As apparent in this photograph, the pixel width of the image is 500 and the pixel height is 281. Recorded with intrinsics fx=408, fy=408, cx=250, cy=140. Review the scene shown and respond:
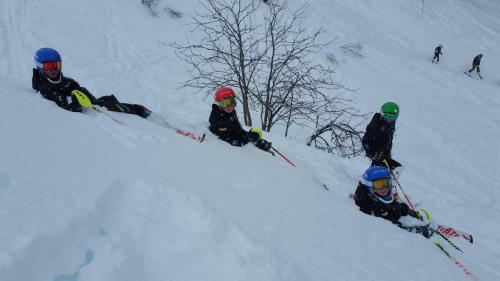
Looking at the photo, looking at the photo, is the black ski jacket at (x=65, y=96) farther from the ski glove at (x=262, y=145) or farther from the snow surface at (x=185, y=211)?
the ski glove at (x=262, y=145)

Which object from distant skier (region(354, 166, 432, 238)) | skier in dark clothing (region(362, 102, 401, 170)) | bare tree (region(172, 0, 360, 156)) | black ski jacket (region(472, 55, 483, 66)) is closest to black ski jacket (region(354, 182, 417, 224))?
distant skier (region(354, 166, 432, 238))

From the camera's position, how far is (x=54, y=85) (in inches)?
217

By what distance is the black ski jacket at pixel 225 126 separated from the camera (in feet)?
20.3

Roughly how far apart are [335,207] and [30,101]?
3.59 m

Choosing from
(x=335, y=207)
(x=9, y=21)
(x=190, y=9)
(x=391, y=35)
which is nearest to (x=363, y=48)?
(x=391, y=35)

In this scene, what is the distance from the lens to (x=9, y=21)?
1528 cm

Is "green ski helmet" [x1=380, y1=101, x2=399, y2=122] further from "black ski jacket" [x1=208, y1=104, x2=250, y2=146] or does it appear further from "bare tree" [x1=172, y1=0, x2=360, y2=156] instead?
"bare tree" [x1=172, y1=0, x2=360, y2=156]

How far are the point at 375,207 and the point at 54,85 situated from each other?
468 cm

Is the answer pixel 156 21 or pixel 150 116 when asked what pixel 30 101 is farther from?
A: pixel 156 21

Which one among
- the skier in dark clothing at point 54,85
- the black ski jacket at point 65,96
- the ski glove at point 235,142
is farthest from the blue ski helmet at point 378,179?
the skier in dark clothing at point 54,85

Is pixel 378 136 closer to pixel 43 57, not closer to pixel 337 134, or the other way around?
pixel 43 57

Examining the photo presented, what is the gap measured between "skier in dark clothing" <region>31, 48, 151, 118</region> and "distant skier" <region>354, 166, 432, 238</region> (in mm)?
3479

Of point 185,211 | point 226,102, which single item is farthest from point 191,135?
point 185,211

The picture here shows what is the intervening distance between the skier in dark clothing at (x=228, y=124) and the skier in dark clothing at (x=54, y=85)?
1.24 meters
